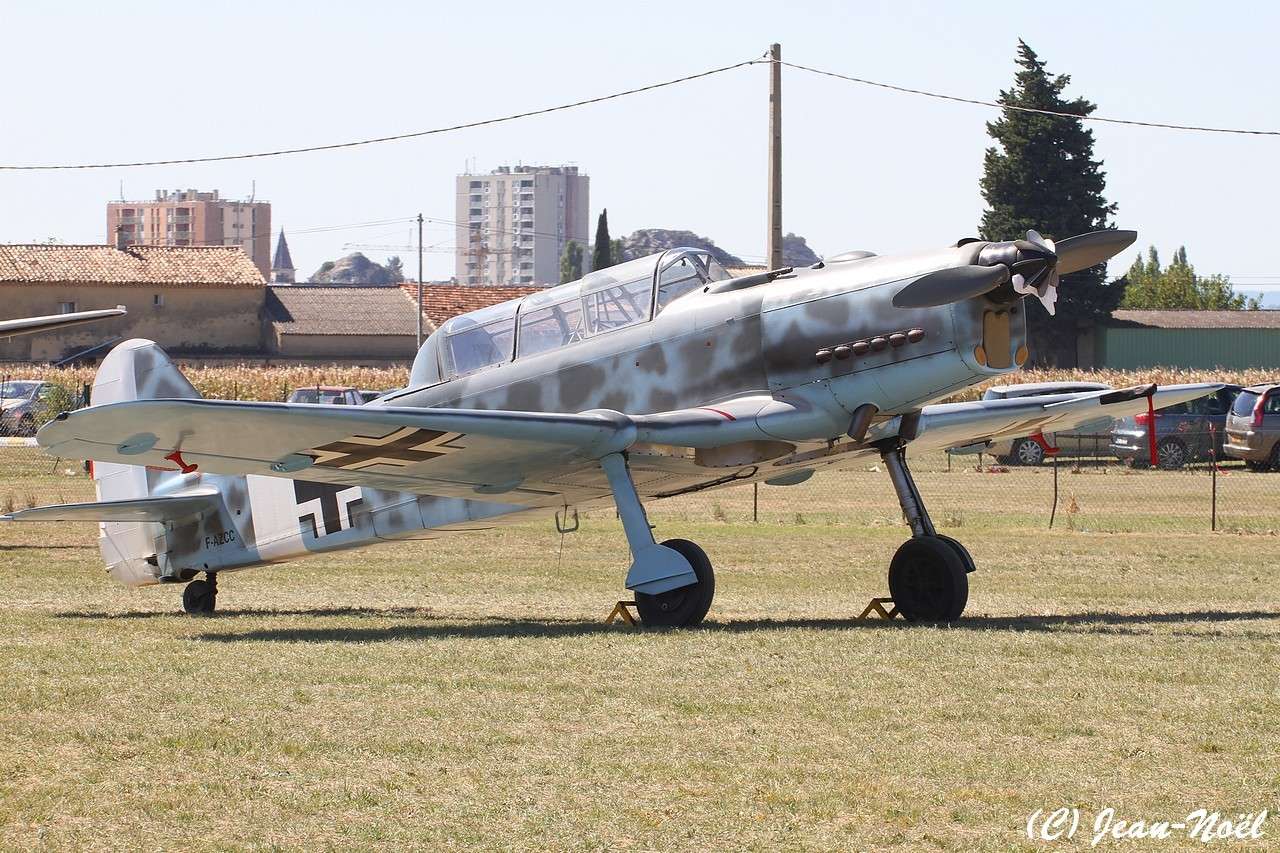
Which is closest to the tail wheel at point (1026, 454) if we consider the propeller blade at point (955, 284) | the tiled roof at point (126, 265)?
the propeller blade at point (955, 284)

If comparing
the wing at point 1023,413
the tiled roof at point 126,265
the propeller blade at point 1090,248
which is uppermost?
the tiled roof at point 126,265

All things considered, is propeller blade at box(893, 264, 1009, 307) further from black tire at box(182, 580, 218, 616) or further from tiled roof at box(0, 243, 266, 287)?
tiled roof at box(0, 243, 266, 287)

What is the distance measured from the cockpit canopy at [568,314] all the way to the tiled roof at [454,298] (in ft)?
237

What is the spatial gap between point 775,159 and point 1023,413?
509 inches

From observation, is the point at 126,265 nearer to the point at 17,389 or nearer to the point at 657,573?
the point at 17,389

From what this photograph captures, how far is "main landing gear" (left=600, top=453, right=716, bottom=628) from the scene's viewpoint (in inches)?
483

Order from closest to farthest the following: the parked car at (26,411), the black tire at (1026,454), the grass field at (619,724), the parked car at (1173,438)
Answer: the grass field at (619,724) → the parked car at (1173,438) → the black tire at (1026,454) → the parked car at (26,411)

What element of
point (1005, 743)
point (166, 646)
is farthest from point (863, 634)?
point (166, 646)

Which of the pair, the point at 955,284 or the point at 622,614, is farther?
the point at 622,614

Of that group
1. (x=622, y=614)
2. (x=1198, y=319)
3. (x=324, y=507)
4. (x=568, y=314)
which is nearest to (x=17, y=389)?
(x=324, y=507)

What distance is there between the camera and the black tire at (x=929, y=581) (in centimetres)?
1312

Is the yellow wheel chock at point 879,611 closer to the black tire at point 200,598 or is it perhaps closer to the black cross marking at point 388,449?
the black cross marking at point 388,449

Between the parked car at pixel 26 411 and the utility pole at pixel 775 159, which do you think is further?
the parked car at pixel 26 411

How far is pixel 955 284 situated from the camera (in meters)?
11.7
